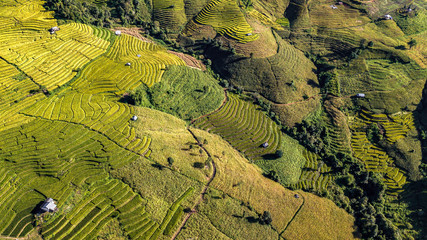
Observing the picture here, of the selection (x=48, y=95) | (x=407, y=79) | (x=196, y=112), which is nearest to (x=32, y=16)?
(x=48, y=95)

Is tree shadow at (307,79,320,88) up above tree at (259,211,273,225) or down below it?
above

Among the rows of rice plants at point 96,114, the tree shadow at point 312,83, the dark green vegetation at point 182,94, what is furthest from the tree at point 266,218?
the tree shadow at point 312,83

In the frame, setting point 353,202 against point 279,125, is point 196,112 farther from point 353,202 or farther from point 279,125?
point 353,202

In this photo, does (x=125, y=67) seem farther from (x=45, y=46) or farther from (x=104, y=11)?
(x=104, y=11)

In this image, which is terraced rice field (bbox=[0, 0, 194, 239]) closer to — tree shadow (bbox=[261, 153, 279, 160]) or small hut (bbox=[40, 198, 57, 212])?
small hut (bbox=[40, 198, 57, 212])

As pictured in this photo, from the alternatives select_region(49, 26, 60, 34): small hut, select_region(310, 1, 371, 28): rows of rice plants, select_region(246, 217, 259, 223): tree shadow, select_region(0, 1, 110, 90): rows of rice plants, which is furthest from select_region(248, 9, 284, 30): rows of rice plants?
select_region(246, 217, 259, 223): tree shadow

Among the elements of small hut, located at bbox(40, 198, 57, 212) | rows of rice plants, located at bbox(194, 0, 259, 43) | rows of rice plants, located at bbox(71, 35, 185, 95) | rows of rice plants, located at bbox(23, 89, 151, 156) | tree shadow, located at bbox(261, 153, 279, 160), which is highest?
→ rows of rice plants, located at bbox(194, 0, 259, 43)
